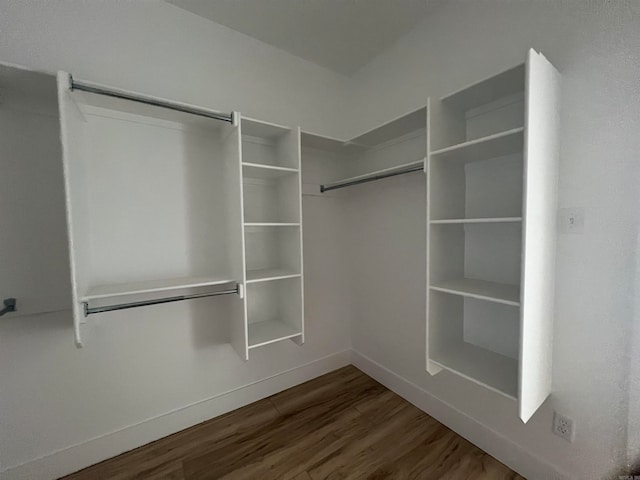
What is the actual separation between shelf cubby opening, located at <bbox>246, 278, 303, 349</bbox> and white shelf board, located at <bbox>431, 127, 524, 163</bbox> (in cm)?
130

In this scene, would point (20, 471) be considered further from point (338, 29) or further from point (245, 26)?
point (338, 29)

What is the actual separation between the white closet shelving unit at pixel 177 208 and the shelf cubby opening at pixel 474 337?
958mm

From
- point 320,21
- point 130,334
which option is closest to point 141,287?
point 130,334

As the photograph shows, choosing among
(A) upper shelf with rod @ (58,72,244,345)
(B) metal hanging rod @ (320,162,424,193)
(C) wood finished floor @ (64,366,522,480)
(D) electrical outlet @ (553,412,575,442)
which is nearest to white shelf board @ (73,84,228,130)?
(A) upper shelf with rod @ (58,72,244,345)

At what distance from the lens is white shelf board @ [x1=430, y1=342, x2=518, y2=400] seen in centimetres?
130

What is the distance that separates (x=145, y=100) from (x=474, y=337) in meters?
2.48

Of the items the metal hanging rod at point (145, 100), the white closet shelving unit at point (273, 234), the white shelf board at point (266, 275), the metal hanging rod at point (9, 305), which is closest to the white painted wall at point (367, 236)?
the metal hanging rod at point (9, 305)

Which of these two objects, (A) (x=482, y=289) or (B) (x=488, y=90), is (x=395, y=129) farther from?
(A) (x=482, y=289)

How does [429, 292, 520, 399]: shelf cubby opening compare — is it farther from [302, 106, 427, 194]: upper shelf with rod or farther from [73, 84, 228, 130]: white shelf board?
[73, 84, 228, 130]: white shelf board

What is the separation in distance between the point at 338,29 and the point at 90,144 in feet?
6.44

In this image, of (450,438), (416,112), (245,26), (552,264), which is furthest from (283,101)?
(450,438)

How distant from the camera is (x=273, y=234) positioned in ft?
7.23

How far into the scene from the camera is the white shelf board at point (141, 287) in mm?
1389

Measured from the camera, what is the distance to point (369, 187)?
2.46m
